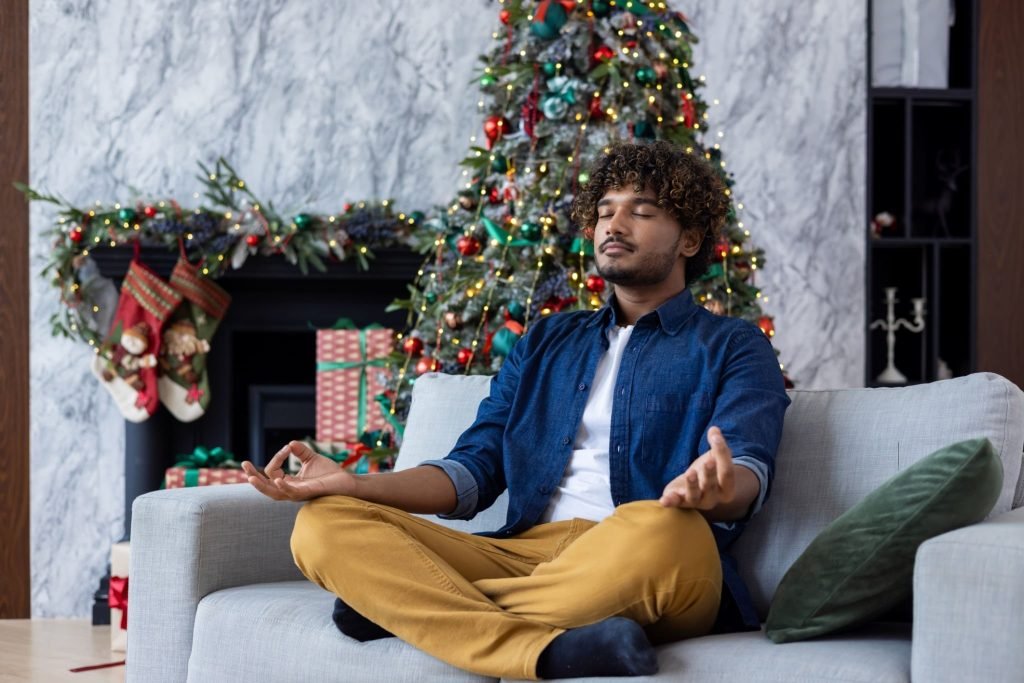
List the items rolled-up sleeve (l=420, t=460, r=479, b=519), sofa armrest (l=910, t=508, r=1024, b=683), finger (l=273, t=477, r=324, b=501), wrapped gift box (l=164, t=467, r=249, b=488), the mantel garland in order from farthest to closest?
the mantel garland → wrapped gift box (l=164, t=467, r=249, b=488) → rolled-up sleeve (l=420, t=460, r=479, b=519) → finger (l=273, t=477, r=324, b=501) → sofa armrest (l=910, t=508, r=1024, b=683)

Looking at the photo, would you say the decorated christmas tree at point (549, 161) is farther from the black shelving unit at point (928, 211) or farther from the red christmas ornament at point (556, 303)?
the black shelving unit at point (928, 211)

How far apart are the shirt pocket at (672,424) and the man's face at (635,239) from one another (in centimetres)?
24

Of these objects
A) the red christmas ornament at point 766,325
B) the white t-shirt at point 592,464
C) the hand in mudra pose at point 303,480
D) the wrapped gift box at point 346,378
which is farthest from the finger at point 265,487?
the wrapped gift box at point 346,378

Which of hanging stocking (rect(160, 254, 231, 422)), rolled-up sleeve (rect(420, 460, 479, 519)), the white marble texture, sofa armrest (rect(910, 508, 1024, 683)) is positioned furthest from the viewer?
the white marble texture

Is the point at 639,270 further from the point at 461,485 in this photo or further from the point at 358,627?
the point at 358,627

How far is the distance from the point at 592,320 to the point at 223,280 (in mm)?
2127

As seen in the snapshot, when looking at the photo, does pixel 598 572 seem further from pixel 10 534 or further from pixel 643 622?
pixel 10 534

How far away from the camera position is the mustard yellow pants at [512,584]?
167cm

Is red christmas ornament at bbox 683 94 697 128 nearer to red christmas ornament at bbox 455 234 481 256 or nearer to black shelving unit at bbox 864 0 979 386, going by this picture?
red christmas ornament at bbox 455 234 481 256

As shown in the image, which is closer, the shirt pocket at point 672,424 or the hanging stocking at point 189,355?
the shirt pocket at point 672,424

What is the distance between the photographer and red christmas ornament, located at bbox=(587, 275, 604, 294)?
3.01 m

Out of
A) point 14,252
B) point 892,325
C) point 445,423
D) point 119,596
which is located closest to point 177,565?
point 445,423

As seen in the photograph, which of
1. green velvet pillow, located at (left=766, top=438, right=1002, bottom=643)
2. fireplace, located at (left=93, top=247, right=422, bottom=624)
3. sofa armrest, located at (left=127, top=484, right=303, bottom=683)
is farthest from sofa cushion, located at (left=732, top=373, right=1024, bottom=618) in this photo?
fireplace, located at (left=93, top=247, right=422, bottom=624)

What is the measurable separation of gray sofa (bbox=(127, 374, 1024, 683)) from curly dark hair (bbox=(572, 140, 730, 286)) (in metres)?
0.35
